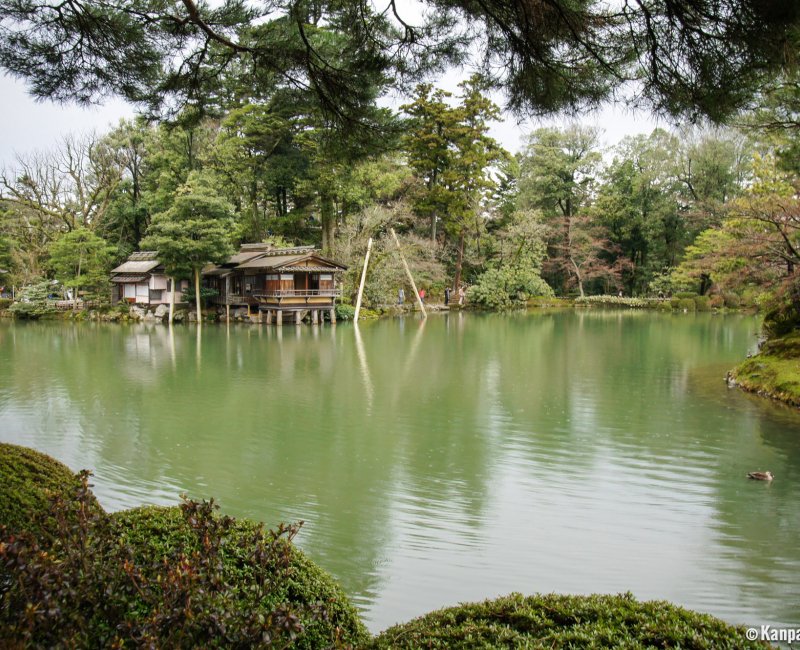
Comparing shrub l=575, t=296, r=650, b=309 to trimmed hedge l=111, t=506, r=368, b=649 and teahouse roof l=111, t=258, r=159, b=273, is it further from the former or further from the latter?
trimmed hedge l=111, t=506, r=368, b=649

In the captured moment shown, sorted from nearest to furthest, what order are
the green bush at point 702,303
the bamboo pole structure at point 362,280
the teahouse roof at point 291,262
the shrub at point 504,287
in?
the teahouse roof at point 291,262 → the bamboo pole structure at point 362,280 → the green bush at point 702,303 → the shrub at point 504,287

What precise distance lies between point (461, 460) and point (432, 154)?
20.4 meters

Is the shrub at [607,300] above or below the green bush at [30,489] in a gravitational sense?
above

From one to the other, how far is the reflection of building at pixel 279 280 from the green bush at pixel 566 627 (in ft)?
62.5

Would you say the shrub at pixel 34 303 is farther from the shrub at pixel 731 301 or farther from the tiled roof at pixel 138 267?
the shrub at pixel 731 301

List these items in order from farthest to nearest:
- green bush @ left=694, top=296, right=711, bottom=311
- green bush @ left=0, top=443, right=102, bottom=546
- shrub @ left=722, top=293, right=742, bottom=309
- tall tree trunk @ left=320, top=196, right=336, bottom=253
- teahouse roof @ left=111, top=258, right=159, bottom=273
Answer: green bush @ left=694, top=296, right=711, bottom=311
shrub @ left=722, top=293, right=742, bottom=309
tall tree trunk @ left=320, top=196, right=336, bottom=253
teahouse roof @ left=111, top=258, right=159, bottom=273
green bush @ left=0, top=443, right=102, bottom=546

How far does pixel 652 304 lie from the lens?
27.5 metres

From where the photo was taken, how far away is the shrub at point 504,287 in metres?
27.6

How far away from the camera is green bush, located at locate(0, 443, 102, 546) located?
2047 mm

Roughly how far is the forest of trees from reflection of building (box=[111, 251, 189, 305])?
0.98 m

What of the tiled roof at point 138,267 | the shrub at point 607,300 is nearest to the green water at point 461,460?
the tiled roof at point 138,267

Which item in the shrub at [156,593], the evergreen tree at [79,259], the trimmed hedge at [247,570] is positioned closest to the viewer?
the shrub at [156,593]

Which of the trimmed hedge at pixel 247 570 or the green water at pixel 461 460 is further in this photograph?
the green water at pixel 461 460

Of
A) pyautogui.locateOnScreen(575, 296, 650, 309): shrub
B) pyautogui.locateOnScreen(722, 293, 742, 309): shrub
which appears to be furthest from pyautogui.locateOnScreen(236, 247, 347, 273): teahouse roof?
pyautogui.locateOnScreen(722, 293, 742, 309): shrub
